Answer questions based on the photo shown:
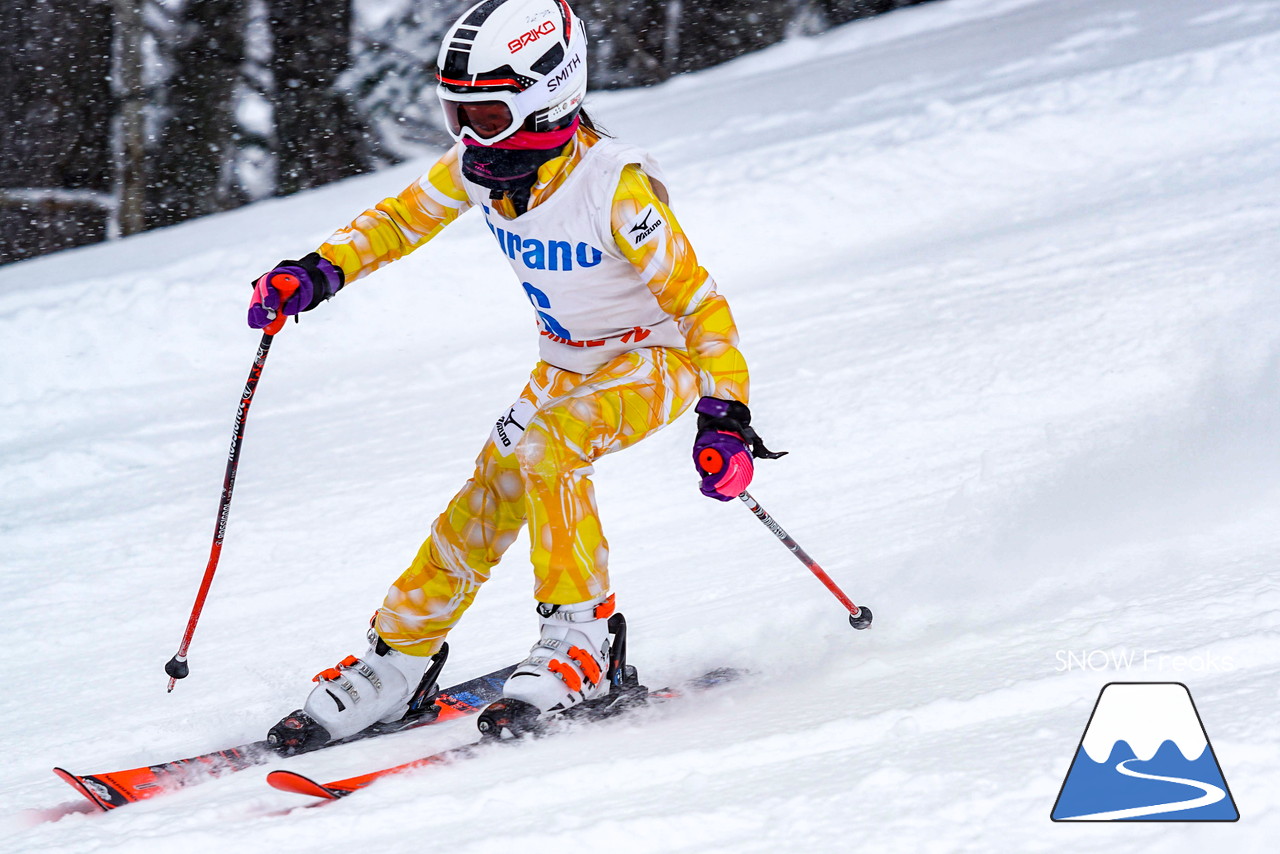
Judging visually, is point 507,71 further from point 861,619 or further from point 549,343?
point 861,619

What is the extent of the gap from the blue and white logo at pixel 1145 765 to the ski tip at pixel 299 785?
5.03ft

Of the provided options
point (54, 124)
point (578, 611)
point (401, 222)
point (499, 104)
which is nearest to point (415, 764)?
point (578, 611)

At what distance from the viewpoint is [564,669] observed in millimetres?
2838

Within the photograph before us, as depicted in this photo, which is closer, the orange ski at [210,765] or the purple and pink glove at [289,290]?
the orange ski at [210,765]

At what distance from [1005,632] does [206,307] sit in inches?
202

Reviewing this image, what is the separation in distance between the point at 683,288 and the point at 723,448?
415 millimetres

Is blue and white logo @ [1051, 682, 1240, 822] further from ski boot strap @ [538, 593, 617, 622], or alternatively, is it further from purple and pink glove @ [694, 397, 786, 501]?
ski boot strap @ [538, 593, 617, 622]

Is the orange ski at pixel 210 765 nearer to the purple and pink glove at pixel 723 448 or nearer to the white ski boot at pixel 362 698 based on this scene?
the white ski boot at pixel 362 698

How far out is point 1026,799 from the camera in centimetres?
208

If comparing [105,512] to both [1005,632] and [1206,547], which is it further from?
[1206,547]

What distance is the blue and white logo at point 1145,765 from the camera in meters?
2.02

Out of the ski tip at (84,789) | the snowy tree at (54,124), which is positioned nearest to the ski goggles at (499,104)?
the ski tip at (84,789)

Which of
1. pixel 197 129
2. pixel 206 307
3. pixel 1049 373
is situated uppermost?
pixel 197 129

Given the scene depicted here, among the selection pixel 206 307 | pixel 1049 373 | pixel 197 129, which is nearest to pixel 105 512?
pixel 206 307
